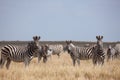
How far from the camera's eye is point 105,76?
11453mm

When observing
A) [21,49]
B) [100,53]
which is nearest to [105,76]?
[100,53]

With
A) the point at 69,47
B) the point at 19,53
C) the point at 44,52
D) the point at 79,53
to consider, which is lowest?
the point at 44,52

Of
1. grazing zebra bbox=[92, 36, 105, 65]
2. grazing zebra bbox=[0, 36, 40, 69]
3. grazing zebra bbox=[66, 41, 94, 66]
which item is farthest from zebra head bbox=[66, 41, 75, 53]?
grazing zebra bbox=[0, 36, 40, 69]

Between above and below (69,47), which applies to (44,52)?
below

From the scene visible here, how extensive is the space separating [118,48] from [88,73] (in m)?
20.9

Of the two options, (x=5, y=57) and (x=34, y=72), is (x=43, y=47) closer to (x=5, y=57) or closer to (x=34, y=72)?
(x=5, y=57)

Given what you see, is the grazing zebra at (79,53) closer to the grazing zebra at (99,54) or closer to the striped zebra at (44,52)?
the grazing zebra at (99,54)

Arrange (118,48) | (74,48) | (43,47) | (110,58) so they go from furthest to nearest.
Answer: (118,48), (110,58), (43,47), (74,48)

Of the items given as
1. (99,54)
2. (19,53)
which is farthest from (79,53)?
(19,53)

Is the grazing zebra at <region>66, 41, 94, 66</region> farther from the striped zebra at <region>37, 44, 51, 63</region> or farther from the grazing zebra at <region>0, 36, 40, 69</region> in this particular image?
the striped zebra at <region>37, 44, 51, 63</region>

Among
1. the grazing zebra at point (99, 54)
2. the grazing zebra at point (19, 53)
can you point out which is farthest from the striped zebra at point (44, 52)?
the grazing zebra at point (99, 54)

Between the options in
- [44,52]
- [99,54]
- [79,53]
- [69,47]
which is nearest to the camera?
[99,54]

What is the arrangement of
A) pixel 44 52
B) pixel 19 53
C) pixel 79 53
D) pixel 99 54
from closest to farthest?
1. pixel 19 53
2. pixel 99 54
3. pixel 79 53
4. pixel 44 52

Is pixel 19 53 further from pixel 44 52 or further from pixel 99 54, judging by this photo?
pixel 44 52
